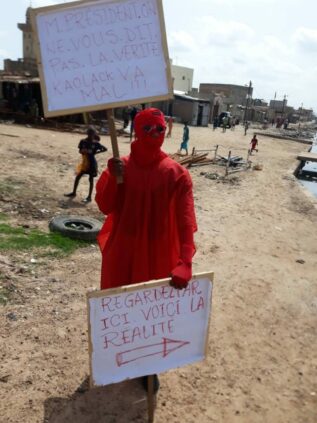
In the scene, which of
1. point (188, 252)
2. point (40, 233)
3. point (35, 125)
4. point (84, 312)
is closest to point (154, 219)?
point (188, 252)

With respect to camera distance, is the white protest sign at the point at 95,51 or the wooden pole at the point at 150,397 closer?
the white protest sign at the point at 95,51

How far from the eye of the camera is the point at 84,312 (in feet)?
14.0

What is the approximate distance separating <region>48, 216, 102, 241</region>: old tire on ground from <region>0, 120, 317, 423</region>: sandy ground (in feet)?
1.28

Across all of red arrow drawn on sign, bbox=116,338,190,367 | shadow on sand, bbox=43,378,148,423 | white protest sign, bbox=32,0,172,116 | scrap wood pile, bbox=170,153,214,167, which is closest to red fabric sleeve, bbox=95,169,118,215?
white protest sign, bbox=32,0,172,116

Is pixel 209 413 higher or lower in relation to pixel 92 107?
lower

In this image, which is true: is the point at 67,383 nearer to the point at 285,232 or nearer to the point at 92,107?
the point at 92,107

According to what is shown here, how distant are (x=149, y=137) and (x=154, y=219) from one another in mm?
592

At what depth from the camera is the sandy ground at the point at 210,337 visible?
3.13 meters

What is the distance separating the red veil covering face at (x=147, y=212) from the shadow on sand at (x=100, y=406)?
38.5 inches

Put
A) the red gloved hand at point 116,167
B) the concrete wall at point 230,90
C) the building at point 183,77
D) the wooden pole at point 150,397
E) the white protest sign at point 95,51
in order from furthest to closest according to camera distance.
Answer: the concrete wall at point 230,90 → the building at point 183,77 → the wooden pole at point 150,397 → the red gloved hand at point 116,167 → the white protest sign at point 95,51

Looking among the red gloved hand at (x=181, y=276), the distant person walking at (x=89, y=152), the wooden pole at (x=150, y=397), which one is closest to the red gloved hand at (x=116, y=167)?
the red gloved hand at (x=181, y=276)

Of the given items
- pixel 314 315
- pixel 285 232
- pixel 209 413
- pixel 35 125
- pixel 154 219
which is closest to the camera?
pixel 154 219

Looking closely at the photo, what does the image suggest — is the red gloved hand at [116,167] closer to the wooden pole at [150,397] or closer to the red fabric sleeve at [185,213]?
the red fabric sleeve at [185,213]

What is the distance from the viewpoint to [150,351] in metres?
2.73
